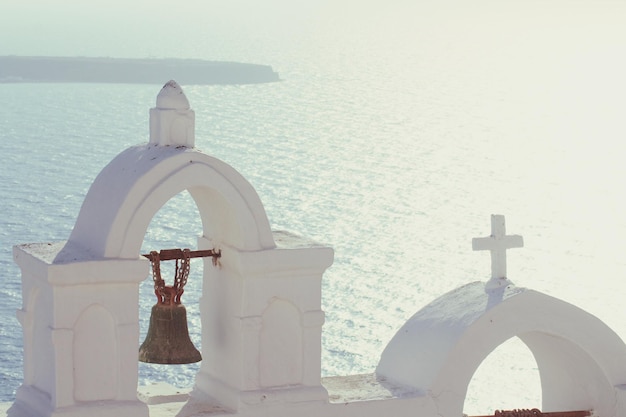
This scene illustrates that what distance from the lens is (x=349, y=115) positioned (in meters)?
91.8

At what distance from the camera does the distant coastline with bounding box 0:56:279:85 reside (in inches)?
4254

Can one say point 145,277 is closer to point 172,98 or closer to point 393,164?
point 172,98

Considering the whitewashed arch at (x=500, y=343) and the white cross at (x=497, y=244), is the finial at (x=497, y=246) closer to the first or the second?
the white cross at (x=497, y=244)

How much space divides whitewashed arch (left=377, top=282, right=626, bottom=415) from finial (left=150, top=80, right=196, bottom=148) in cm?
199

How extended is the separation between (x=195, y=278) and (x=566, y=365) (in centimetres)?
3830

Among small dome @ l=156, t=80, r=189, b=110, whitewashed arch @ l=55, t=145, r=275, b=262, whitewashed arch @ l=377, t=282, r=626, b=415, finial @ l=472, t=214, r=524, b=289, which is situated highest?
small dome @ l=156, t=80, r=189, b=110

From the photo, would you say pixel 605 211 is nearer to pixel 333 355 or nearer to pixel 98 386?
pixel 333 355

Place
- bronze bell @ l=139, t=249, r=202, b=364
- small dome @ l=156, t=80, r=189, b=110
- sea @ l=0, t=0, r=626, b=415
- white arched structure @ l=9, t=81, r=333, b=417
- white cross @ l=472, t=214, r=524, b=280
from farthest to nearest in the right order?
sea @ l=0, t=0, r=626, b=415 → white cross @ l=472, t=214, r=524, b=280 → bronze bell @ l=139, t=249, r=202, b=364 → small dome @ l=156, t=80, r=189, b=110 → white arched structure @ l=9, t=81, r=333, b=417

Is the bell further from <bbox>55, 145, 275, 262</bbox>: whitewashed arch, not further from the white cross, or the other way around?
the white cross

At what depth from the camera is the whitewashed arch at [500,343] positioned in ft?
26.6

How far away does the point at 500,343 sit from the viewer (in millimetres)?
8312

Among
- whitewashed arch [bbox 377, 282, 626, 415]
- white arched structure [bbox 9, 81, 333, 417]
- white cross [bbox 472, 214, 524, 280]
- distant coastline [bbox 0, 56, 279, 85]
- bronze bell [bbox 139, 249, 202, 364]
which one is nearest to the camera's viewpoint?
white arched structure [bbox 9, 81, 333, 417]

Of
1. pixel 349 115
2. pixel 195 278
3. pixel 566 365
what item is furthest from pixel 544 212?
pixel 566 365

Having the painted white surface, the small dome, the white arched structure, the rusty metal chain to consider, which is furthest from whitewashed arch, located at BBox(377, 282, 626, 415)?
the small dome
